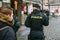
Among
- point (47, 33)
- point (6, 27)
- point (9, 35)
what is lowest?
point (47, 33)

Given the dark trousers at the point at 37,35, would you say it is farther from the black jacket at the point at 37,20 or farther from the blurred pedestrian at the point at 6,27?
the blurred pedestrian at the point at 6,27

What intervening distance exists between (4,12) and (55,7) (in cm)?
2585

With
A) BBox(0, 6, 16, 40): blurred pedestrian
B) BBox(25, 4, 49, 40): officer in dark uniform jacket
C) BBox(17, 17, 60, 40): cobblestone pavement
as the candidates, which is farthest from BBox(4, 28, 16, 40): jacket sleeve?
BBox(17, 17, 60, 40): cobblestone pavement

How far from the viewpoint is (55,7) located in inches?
1190

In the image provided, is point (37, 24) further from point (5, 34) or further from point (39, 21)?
point (5, 34)

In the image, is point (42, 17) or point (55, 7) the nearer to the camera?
point (42, 17)

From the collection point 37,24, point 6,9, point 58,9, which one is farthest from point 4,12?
point 58,9

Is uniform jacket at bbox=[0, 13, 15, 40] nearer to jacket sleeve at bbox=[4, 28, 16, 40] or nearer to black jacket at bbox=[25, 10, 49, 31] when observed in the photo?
jacket sleeve at bbox=[4, 28, 16, 40]

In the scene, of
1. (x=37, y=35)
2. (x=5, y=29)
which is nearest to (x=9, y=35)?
(x=5, y=29)

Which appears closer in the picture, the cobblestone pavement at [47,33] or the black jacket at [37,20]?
the black jacket at [37,20]

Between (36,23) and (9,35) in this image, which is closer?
(9,35)

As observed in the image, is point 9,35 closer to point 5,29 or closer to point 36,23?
point 5,29

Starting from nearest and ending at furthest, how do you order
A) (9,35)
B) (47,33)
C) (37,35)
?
(9,35)
(37,35)
(47,33)

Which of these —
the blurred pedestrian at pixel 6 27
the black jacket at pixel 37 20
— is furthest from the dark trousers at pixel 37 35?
the blurred pedestrian at pixel 6 27
